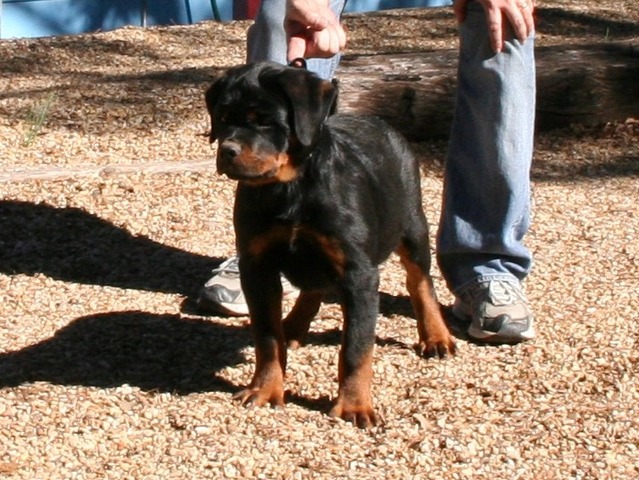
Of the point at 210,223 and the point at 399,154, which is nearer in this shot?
the point at 399,154

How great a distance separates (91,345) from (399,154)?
133 cm

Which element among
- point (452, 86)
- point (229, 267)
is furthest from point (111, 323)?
point (452, 86)

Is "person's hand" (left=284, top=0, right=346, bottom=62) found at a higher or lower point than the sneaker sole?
higher

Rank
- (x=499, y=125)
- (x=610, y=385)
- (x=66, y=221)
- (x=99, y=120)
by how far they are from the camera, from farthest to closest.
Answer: (x=99, y=120)
(x=66, y=221)
(x=499, y=125)
(x=610, y=385)

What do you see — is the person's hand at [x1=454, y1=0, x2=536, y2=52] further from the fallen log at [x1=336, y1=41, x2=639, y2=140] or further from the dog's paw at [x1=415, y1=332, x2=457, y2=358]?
the fallen log at [x1=336, y1=41, x2=639, y2=140]

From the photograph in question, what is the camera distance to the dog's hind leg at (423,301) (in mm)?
5016

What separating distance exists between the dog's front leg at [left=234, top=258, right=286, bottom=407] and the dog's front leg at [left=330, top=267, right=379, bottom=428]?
231mm

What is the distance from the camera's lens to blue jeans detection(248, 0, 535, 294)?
5.07m

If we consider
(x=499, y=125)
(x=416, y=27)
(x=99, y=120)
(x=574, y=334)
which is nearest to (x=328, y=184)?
(x=499, y=125)

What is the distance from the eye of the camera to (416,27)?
10531 mm

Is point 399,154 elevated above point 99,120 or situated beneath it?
elevated above

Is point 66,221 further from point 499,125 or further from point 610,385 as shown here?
point 610,385

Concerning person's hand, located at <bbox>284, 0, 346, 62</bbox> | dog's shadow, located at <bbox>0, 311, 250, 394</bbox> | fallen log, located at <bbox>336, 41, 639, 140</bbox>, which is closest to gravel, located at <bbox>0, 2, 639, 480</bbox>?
dog's shadow, located at <bbox>0, 311, 250, 394</bbox>

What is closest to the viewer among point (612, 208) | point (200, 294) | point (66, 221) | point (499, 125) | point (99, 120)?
point (499, 125)
